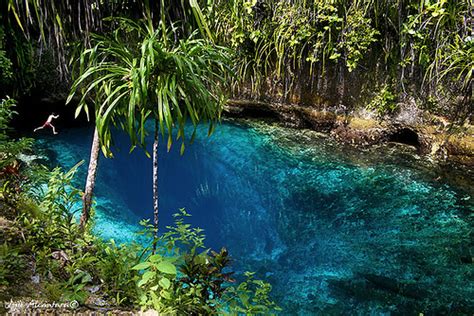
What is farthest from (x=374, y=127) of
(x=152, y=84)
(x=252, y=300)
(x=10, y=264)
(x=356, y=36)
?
(x=10, y=264)

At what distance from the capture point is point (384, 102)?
596 centimetres

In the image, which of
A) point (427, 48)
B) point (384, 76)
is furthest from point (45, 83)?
point (427, 48)

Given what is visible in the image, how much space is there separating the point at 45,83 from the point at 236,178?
399 centimetres

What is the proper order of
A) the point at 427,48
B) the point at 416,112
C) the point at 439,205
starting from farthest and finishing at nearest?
the point at 416,112 → the point at 427,48 → the point at 439,205

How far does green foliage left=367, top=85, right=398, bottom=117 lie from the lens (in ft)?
19.4

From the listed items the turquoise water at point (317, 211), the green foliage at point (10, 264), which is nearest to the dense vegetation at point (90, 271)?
the green foliage at point (10, 264)

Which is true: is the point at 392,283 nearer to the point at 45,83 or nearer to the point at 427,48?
the point at 427,48

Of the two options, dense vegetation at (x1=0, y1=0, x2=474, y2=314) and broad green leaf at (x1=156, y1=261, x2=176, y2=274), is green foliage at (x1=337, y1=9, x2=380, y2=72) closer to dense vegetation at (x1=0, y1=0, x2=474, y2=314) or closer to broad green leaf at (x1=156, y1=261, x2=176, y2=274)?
dense vegetation at (x1=0, y1=0, x2=474, y2=314)

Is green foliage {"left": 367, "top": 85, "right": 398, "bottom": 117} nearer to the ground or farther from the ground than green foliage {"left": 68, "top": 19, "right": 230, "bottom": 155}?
nearer to the ground

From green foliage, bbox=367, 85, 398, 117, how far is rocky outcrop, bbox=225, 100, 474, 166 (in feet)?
0.50

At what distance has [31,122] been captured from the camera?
20.9 feet

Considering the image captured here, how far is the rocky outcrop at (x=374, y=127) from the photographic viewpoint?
211 inches

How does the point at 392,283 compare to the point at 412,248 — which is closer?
the point at 392,283

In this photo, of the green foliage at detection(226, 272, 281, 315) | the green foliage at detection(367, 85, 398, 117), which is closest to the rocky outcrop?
the green foliage at detection(367, 85, 398, 117)
